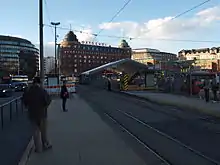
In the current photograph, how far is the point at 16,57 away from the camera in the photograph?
461ft

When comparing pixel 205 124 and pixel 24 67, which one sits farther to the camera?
pixel 24 67

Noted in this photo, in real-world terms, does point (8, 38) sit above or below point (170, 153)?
above

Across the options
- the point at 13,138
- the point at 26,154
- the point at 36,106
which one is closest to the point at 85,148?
the point at 26,154

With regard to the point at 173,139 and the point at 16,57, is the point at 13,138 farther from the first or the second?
the point at 16,57

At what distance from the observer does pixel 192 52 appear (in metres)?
155

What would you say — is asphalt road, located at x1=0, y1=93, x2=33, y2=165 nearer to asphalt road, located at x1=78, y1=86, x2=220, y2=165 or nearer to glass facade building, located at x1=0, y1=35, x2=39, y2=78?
asphalt road, located at x1=78, y1=86, x2=220, y2=165

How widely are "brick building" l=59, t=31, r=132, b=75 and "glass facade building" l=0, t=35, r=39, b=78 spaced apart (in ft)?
77.2

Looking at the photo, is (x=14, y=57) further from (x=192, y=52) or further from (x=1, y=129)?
(x=1, y=129)

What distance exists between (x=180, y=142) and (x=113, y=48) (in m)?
96.1

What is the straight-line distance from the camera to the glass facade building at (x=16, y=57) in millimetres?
131750

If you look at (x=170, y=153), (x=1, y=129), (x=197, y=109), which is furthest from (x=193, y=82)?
(x=170, y=153)

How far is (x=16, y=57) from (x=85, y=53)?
43.5 m

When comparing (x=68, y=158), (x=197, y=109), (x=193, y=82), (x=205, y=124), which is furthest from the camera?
(x=193, y=82)

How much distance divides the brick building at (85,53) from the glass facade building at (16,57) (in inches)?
927
